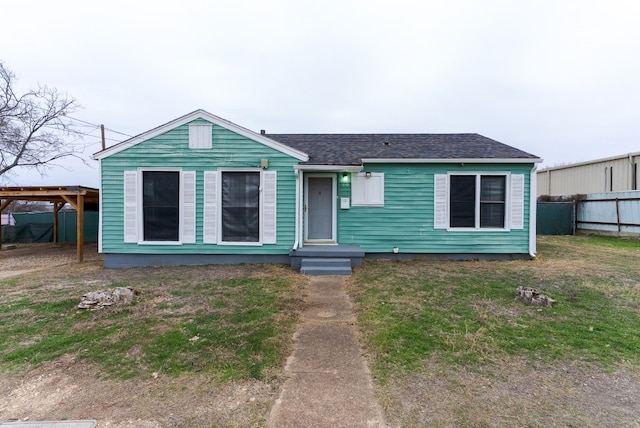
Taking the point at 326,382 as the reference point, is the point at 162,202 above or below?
above

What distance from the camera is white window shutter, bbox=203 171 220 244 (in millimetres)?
7879

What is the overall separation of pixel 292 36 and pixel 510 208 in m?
10.4

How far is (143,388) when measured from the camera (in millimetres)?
2533

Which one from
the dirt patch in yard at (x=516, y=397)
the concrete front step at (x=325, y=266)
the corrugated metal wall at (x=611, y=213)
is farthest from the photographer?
the corrugated metal wall at (x=611, y=213)

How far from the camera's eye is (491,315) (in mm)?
4141

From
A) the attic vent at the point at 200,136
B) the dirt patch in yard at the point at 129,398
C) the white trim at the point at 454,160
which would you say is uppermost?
the attic vent at the point at 200,136

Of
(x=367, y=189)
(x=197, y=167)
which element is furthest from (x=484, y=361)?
(x=197, y=167)

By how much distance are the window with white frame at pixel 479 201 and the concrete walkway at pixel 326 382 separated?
5.20m

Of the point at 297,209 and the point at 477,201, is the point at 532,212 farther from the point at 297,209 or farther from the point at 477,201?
the point at 297,209

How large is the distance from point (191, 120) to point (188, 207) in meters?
2.14

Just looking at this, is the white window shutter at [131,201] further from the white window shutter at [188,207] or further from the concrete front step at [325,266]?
the concrete front step at [325,266]

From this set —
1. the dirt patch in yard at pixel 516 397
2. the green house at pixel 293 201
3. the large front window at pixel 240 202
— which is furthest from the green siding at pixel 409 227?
the dirt patch in yard at pixel 516 397

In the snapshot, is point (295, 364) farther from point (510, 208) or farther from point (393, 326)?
point (510, 208)

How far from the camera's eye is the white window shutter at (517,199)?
8.24m
